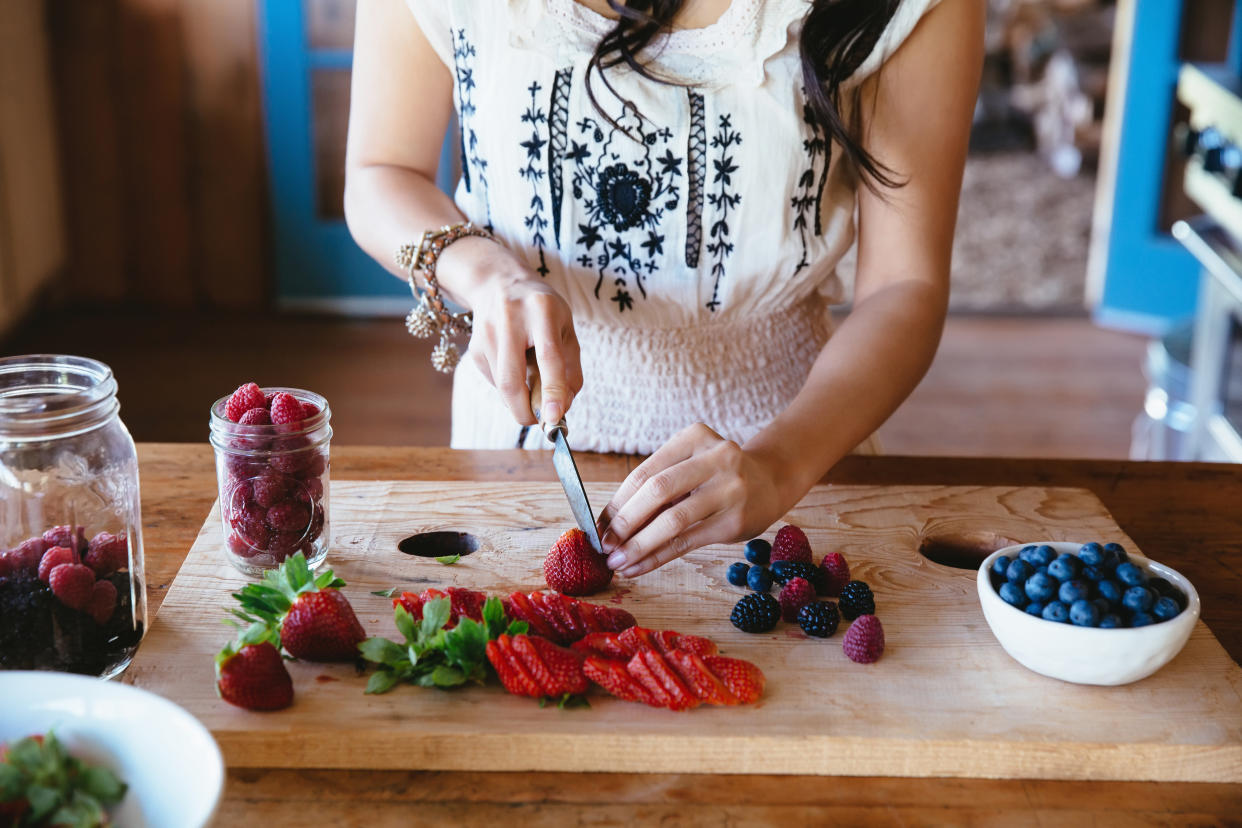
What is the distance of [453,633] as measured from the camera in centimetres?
101

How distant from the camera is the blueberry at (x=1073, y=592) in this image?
101cm

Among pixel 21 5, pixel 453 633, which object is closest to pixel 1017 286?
pixel 21 5

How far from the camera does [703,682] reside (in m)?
0.99

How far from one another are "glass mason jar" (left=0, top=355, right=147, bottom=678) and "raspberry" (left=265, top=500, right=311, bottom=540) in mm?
128

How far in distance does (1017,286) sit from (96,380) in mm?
4779

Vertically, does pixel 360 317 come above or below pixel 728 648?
below

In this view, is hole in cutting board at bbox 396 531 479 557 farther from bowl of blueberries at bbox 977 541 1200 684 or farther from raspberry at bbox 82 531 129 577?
bowl of blueberries at bbox 977 541 1200 684

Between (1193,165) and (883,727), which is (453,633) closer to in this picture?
(883,727)

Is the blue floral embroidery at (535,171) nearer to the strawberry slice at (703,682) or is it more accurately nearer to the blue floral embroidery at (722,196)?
the blue floral embroidery at (722,196)

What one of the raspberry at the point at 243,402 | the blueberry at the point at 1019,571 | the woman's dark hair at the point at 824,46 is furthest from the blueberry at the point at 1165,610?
the raspberry at the point at 243,402

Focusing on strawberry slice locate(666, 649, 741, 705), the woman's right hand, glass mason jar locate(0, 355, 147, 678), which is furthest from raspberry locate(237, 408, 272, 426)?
strawberry slice locate(666, 649, 741, 705)

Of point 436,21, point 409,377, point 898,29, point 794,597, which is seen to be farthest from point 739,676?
point 409,377

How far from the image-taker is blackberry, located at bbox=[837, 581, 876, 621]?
3.69 feet

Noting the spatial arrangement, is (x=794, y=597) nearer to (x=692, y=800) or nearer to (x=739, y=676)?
(x=739, y=676)
